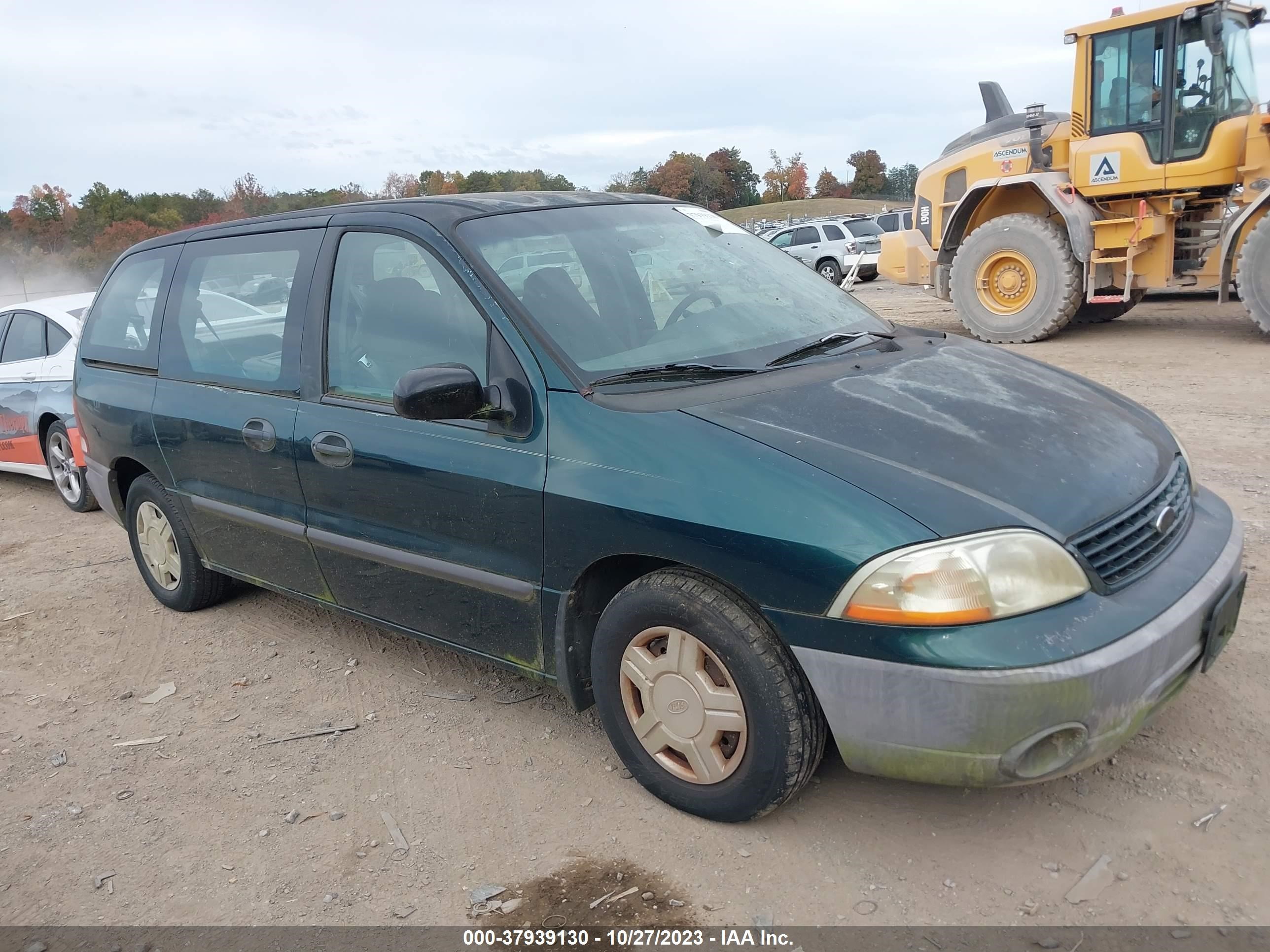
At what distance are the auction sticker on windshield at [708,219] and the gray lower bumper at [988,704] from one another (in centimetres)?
208

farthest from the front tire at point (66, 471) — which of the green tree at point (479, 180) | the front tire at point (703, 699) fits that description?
the green tree at point (479, 180)

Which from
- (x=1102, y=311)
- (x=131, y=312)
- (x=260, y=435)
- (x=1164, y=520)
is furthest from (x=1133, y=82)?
(x=260, y=435)

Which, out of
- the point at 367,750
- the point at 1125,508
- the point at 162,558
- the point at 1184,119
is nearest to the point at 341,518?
the point at 367,750

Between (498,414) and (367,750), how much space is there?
133 centimetres

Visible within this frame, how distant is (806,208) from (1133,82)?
63619 millimetres

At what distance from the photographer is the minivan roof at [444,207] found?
11.3 feet

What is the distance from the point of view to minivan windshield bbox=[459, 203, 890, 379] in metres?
3.13

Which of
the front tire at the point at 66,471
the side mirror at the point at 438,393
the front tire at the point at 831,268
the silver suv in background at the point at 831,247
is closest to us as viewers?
the side mirror at the point at 438,393

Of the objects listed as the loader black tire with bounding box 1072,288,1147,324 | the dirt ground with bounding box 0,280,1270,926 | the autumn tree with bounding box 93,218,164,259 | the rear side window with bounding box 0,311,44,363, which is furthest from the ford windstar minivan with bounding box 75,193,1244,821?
the autumn tree with bounding box 93,218,164,259

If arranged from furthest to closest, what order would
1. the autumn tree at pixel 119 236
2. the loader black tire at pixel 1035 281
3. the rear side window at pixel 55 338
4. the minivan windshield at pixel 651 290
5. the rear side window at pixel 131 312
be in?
the autumn tree at pixel 119 236 → the loader black tire at pixel 1035 281 → the rear side window at pixel 55 338 → the rear side window at pixel 131 312 → the minivan windshield at pixel 651 290

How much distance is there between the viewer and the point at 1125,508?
2.61 m

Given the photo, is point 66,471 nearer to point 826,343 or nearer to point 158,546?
point 158,546

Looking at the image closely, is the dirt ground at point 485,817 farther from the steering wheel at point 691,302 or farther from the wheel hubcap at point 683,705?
the steering wheel at point 691,302

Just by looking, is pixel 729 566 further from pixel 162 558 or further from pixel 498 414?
pixel 162 558
